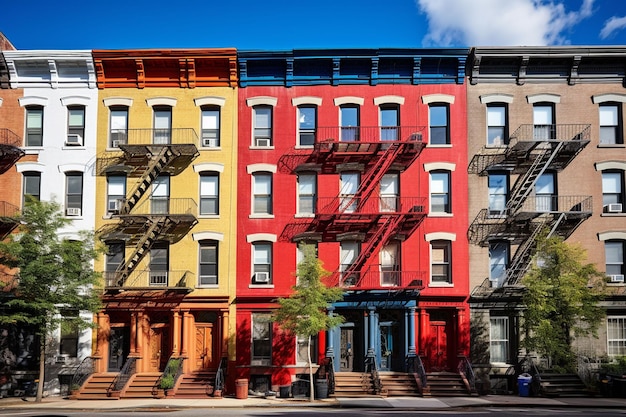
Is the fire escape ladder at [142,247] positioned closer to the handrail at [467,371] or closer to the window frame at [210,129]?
the window frame at [210,129]

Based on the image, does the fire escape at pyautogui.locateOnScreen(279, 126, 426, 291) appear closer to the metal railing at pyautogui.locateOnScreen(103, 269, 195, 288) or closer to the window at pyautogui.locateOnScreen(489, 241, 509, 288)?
the window at pyautogui.locateOnScreen(489, 241, 509, 288)

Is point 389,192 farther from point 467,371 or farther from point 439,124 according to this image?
point 467,371

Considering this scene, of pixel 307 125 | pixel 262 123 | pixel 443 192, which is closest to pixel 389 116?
pixel 307 125

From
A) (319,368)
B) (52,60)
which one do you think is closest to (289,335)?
(319,368)

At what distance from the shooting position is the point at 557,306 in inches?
928

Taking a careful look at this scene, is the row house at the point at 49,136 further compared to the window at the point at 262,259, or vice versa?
the row house at the point at 49,136

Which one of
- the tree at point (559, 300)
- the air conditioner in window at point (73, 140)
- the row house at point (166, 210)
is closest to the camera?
the tree at point (559, 300)

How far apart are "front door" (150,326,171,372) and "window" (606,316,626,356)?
19.5m

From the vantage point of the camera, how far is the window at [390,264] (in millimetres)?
A: 26625

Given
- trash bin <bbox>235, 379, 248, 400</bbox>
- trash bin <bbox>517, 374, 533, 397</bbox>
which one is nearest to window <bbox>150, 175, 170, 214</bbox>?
trash bin <bbox>235, 379, 248, 400</bbox>

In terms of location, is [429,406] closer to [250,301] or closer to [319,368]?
[319,368]

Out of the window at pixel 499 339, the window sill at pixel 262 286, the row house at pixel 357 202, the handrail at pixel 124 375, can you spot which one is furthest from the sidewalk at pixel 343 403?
the window sill at pixel 262 286

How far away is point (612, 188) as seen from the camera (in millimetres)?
27141

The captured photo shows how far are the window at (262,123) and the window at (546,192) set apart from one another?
12.5 metres
